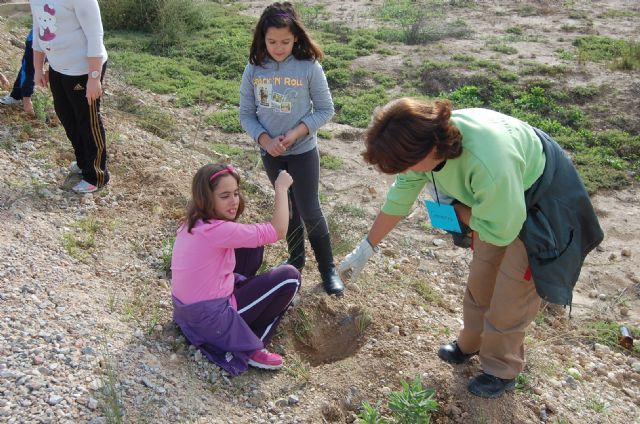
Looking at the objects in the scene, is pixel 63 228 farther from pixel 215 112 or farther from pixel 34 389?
pixel 215 112

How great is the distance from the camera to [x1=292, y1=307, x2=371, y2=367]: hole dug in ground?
3309mm

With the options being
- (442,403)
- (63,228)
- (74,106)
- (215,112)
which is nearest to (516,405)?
(442,403)

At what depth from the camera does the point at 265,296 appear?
3039 millimetres

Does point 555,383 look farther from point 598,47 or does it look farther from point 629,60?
point 598,47

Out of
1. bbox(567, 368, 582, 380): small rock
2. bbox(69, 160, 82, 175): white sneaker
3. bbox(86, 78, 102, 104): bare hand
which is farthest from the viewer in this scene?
bbox(69, 160, 82, 175): white sneaker

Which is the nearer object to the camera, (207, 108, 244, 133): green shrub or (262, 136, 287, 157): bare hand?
(262, 136, 287, 157): bare hand

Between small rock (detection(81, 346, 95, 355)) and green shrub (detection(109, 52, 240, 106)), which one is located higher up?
green shrub (detection(109, 52, 240, 106))

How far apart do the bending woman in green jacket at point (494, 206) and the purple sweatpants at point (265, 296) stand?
31 centimetres

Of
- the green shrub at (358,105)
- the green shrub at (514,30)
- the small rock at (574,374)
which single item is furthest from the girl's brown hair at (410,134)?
the green shrub at (514,30)

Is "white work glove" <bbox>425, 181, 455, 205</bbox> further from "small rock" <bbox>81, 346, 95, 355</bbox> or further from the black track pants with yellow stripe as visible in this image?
the black track pants with yellow stripe

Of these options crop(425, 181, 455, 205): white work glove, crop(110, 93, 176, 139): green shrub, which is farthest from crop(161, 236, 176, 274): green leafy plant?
crop(110, 93, 176, 139): green shrub

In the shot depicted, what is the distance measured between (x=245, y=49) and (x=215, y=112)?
1967mm

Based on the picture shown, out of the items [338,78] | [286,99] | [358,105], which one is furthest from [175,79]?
[286,99]

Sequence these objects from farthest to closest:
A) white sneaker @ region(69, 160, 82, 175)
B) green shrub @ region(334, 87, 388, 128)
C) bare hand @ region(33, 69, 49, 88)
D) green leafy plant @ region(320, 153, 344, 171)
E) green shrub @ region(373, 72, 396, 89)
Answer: green shrub @ region(373, 72, 396, 89)
green shrub @ region(334, 87, 388, 128)
green leafy plant @ region(320, 153, 344, 171)
white sneaker @ region(69, 160, 82, 175)
bare hand @ region(33, 69, 49, 88)
